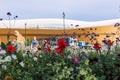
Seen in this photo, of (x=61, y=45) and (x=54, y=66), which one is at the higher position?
(x=61, y=45)

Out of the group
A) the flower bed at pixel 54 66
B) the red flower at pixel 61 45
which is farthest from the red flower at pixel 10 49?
the red flower at pixel 61 45

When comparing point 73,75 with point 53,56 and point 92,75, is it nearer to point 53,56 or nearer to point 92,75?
point 92,75

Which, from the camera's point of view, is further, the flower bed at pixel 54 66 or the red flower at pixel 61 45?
the red flower at pixel 61 45

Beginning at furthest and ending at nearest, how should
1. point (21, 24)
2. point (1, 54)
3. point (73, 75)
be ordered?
point (21, 24)
point (1, 54)
point (73, 75)

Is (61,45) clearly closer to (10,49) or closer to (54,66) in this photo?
(54,66)

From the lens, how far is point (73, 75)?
14.6 ft

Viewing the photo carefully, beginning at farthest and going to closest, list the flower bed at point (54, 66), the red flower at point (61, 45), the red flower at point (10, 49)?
the red flower at point (61, 45) → the red flower at point (10, 49) → the flower bed at point (54, 66)

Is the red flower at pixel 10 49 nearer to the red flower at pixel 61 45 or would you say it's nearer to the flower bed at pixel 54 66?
the flower bed at pixel 54 66

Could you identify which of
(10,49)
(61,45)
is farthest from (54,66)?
(10,49)

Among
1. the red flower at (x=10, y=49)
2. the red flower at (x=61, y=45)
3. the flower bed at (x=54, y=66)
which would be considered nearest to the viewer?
the flower bed at (x=54, y=66)

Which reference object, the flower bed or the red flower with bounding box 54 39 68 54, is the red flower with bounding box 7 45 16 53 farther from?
the red flower with bounding box 54 39 68 54

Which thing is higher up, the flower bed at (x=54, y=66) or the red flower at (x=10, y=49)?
the red flower at (x=10, y=49)

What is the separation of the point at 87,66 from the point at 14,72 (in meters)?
0.82

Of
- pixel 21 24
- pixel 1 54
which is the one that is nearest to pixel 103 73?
pixel 1 54
